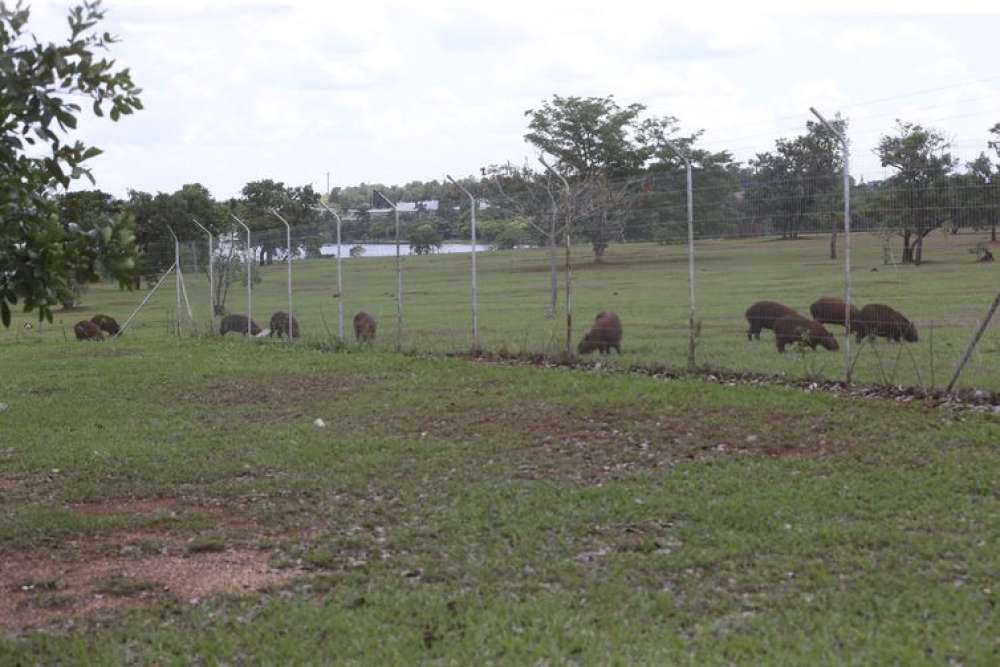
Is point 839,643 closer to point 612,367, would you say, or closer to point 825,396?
point 825,396

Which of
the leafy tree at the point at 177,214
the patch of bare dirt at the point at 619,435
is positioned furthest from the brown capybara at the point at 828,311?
the leafy tree at the point at 177,214

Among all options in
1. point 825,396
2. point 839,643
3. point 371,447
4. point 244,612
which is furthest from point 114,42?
point 825,396

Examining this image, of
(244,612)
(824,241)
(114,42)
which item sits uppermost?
(114,42)

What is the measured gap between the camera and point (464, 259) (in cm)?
2850

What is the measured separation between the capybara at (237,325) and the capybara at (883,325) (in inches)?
505

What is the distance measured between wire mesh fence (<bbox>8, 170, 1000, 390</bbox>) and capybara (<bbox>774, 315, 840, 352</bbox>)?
9 cm

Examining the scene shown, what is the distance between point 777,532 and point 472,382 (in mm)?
7946

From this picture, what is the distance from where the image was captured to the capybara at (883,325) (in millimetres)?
14695

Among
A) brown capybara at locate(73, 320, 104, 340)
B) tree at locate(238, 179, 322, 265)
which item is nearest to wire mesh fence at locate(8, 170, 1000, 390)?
brown capybara at locate(73, 320, 104, 340)

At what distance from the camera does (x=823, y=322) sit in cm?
1689

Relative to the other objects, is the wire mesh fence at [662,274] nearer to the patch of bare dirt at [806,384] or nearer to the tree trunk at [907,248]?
the tree trunk at [907,248]

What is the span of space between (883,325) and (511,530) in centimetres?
873

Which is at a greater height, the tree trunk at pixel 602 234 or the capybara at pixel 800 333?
the tree trunk at pixel 602 234

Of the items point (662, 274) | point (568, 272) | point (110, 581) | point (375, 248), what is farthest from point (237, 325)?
point (110, 581)
